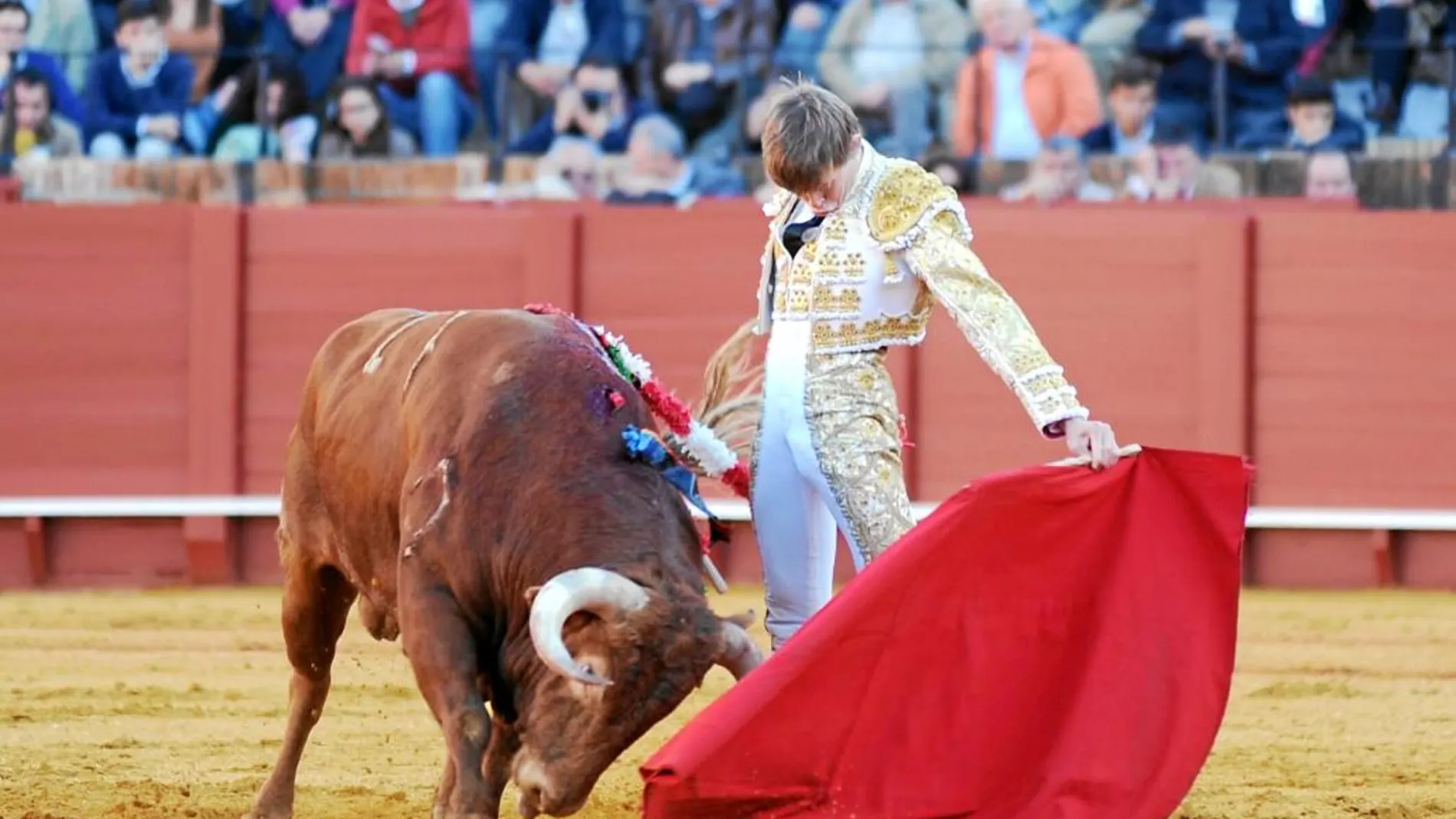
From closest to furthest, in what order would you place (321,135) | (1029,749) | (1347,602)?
1. (1029,749)
2. (1347,602)
3. (321,135)

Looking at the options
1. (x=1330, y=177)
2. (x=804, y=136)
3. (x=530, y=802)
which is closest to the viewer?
(x=530, y=802)

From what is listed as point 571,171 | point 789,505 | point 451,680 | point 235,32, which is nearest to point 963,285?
point 789,505

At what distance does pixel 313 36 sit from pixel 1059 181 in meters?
2.65

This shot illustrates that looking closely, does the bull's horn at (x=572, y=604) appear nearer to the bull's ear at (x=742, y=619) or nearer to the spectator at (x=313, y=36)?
the bull's ear at (x=742, y=619)

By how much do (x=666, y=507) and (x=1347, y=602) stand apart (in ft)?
14.5

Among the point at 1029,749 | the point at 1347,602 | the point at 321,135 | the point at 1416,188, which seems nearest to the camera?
the point at 1029,749

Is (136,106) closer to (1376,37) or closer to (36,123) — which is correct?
(36,123)

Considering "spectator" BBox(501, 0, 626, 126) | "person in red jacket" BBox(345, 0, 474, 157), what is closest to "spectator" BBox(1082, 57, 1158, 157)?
"spectator" BBox(501, 0, 626, 126)

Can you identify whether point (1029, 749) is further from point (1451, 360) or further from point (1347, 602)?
point (1451, 360)

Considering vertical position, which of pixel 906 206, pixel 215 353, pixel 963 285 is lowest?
pixel 215 353

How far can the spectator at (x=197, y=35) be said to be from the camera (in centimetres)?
836

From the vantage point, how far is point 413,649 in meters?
3.27

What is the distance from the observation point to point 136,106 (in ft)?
27.4

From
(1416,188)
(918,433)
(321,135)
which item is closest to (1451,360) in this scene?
(1416,188)
